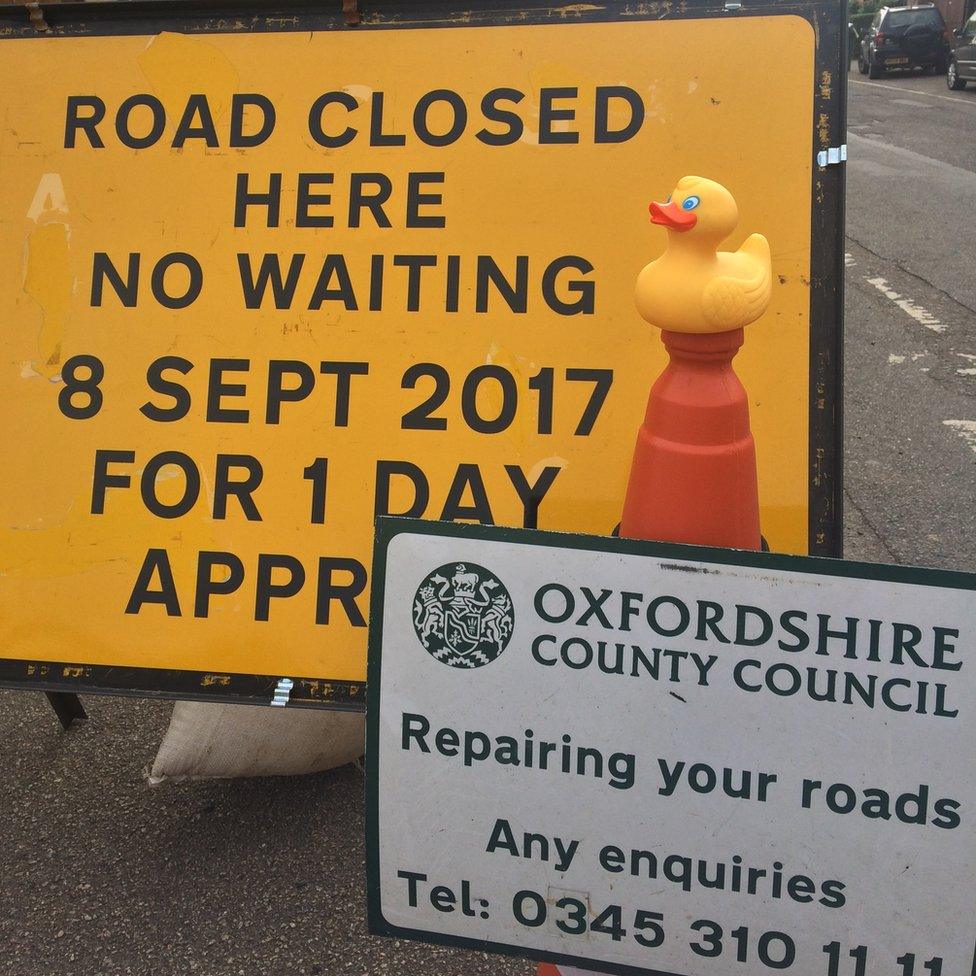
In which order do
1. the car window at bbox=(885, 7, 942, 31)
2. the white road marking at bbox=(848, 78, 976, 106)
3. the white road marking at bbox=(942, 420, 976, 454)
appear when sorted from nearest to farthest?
1. the white road marking at bbox=(942, 420, 976, 454)
2. the white road marking at bbox=(848, 78, 976, 106)
3. the car window at bbox=(885, 7, 942, 31)

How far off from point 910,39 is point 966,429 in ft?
67.3

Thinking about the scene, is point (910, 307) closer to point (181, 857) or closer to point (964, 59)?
point (181, 857)

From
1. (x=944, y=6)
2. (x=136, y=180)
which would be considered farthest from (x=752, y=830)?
(x=944, y=6)

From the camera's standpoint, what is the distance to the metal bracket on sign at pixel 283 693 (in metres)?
2.12

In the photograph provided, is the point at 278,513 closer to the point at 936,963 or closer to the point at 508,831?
the point at 508,831

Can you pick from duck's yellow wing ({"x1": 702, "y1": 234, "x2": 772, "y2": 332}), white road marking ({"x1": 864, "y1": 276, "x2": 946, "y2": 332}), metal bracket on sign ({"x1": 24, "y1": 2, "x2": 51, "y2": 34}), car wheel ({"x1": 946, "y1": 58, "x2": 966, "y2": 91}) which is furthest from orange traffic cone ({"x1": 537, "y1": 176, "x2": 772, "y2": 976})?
car wheel ({"x1": 946, "y1": 58, "x2": 966, "y2": 91})

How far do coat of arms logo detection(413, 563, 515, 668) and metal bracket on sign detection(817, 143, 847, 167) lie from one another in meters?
1.07

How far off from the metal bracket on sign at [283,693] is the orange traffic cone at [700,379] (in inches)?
32.7

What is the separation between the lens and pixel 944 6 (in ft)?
95.5

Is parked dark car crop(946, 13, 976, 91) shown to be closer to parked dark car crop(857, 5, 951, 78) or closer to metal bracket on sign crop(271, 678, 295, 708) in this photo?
parked dark car crop(857, 5, 951, 78)

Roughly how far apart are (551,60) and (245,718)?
1675 millimetres

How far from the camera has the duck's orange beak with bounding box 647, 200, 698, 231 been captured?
1.63m

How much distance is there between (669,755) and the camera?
5.02 ft

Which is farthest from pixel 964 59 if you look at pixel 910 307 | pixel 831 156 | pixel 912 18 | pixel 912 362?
pixel 831 156
